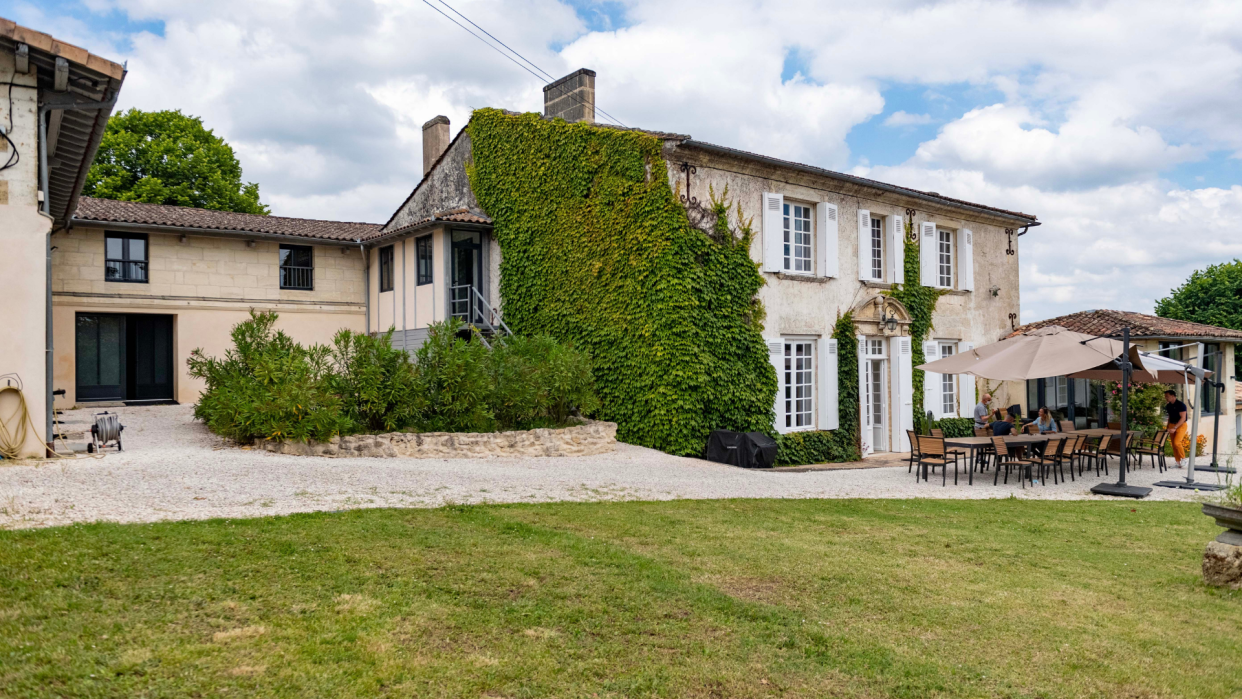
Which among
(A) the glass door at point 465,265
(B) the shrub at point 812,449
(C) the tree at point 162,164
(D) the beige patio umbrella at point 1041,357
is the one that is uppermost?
(C) the tree at point 162,164

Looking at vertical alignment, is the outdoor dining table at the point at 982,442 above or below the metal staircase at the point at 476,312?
below

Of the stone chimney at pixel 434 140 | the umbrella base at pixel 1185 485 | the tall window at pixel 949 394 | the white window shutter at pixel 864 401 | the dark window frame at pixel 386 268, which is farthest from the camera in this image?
the stone chimney at pixel 434 140

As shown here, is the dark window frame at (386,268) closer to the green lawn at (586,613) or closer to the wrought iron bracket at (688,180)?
the wrought iron bracket at (688,180)

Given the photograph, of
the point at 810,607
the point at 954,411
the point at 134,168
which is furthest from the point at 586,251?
the point at 134,168

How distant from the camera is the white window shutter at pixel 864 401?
17.1 m

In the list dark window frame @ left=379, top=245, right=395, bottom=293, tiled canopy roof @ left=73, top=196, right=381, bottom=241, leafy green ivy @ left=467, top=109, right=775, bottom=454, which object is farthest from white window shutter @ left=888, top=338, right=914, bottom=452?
tiled canopy roof @ left=73, top=196, right=381, bottom=241

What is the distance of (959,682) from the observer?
13.2ft

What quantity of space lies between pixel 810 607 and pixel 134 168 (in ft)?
102

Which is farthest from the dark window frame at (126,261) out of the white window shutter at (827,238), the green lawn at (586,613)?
the green lawn at (586,613)

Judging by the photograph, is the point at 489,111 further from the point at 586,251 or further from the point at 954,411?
the point at 954,411

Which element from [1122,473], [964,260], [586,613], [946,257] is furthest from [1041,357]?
[586,613]

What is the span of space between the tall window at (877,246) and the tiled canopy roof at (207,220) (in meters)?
12.3

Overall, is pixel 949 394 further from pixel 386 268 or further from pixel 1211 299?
pixel 1211 299

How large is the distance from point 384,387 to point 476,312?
5906 mm
